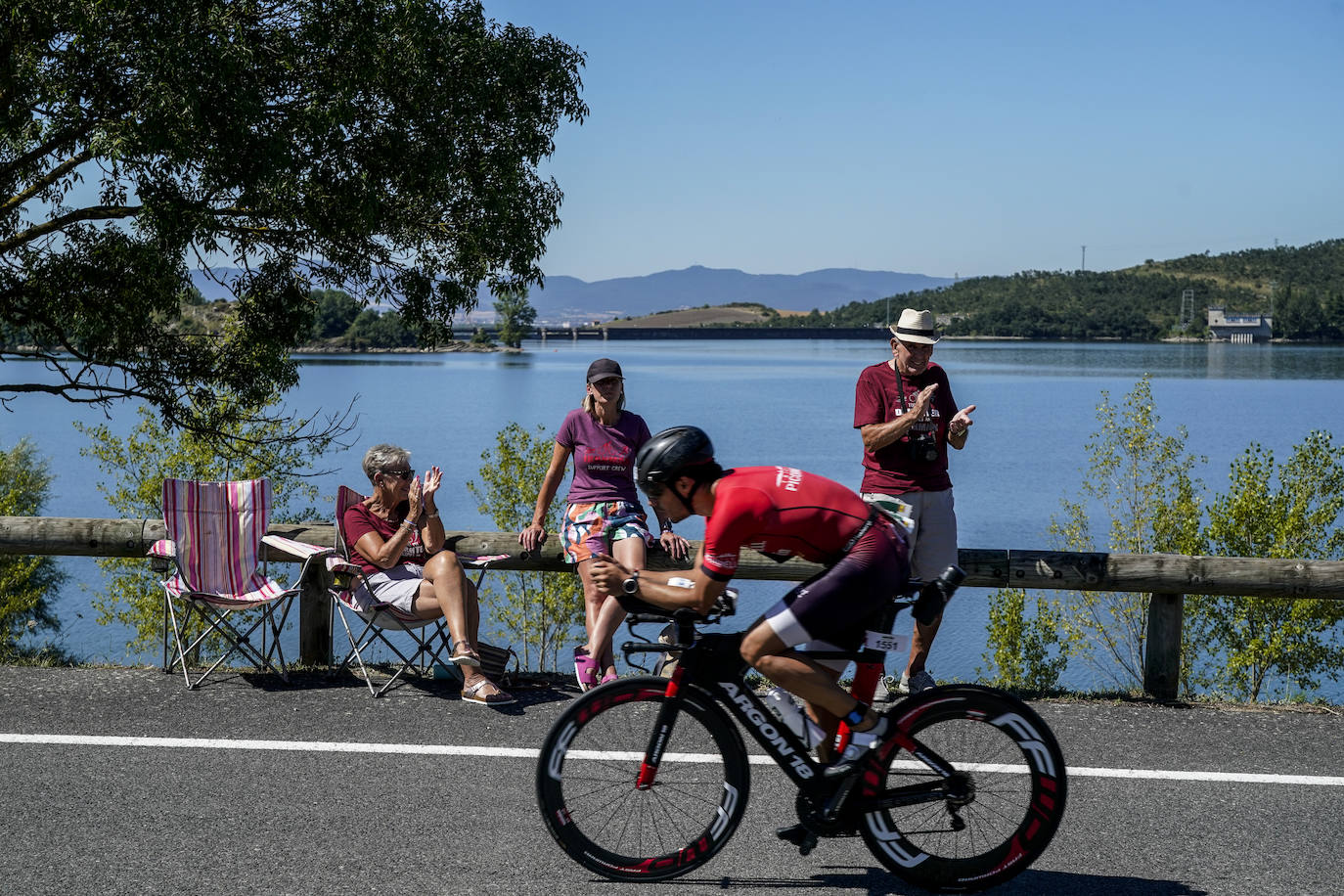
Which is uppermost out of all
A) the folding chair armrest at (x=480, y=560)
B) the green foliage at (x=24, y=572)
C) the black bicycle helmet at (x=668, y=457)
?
the black bicycle helmet at (x=668, y=457)

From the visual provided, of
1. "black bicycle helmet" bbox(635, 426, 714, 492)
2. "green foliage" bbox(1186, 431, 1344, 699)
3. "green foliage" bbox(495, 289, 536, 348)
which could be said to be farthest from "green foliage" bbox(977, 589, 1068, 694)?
"green foliage" bbox(495, 289, 536, 348)

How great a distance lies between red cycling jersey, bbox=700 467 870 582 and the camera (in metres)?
3.77

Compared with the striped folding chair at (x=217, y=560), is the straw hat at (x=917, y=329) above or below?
above

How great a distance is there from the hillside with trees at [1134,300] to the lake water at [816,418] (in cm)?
816

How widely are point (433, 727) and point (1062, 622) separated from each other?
20506 mm

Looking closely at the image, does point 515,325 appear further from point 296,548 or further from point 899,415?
point 899,415

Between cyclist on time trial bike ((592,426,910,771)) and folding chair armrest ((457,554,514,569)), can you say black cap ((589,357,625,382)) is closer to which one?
folding chair armrest ((457,554,514,569))

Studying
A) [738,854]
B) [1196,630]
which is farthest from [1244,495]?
[738,854]

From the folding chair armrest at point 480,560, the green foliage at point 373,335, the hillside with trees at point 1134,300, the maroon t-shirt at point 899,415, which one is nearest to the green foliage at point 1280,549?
the maroon t-shirt at point 899,415

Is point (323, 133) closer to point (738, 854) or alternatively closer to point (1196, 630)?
point (738, 854)

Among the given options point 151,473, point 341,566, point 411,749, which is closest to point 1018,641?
point 341,566

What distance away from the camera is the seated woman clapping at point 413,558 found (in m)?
6.29

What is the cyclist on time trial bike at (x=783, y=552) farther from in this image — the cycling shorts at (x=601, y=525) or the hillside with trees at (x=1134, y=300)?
the hillside with trees at (x=1134, y=300)

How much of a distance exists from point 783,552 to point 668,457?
50 centimetres
